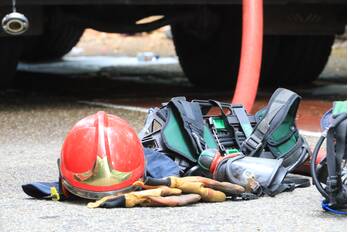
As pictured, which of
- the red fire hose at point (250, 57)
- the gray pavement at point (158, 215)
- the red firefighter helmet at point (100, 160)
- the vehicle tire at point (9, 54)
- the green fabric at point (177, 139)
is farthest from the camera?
the vehicle tire at point (9, 54)

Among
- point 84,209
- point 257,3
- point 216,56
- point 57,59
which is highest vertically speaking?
point 257,3

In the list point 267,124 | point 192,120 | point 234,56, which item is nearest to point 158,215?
point 192,120

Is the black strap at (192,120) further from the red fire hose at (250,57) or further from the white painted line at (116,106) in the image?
the white painted line at (116,106)

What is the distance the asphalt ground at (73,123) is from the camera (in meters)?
3.64

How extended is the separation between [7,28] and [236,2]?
184 centimetres

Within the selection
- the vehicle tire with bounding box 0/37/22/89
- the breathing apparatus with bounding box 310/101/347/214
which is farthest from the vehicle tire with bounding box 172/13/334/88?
the breathing apparatus with bounding box 310/101/347/214

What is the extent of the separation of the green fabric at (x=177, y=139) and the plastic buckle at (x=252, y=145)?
14cm

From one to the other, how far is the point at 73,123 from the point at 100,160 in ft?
8.86

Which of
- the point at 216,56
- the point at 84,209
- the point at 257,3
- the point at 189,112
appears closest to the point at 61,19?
the point at 216,56

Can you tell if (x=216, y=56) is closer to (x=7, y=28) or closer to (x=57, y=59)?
(x=7, y=28)

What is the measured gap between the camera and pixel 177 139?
4.48 meters

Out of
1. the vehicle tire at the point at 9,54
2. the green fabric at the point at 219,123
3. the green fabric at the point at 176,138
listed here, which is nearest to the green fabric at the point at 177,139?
the green fabric at the point at 176,138

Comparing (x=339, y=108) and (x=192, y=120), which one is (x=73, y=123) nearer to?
(x=192, y=120)

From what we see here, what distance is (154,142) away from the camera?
4539mm
